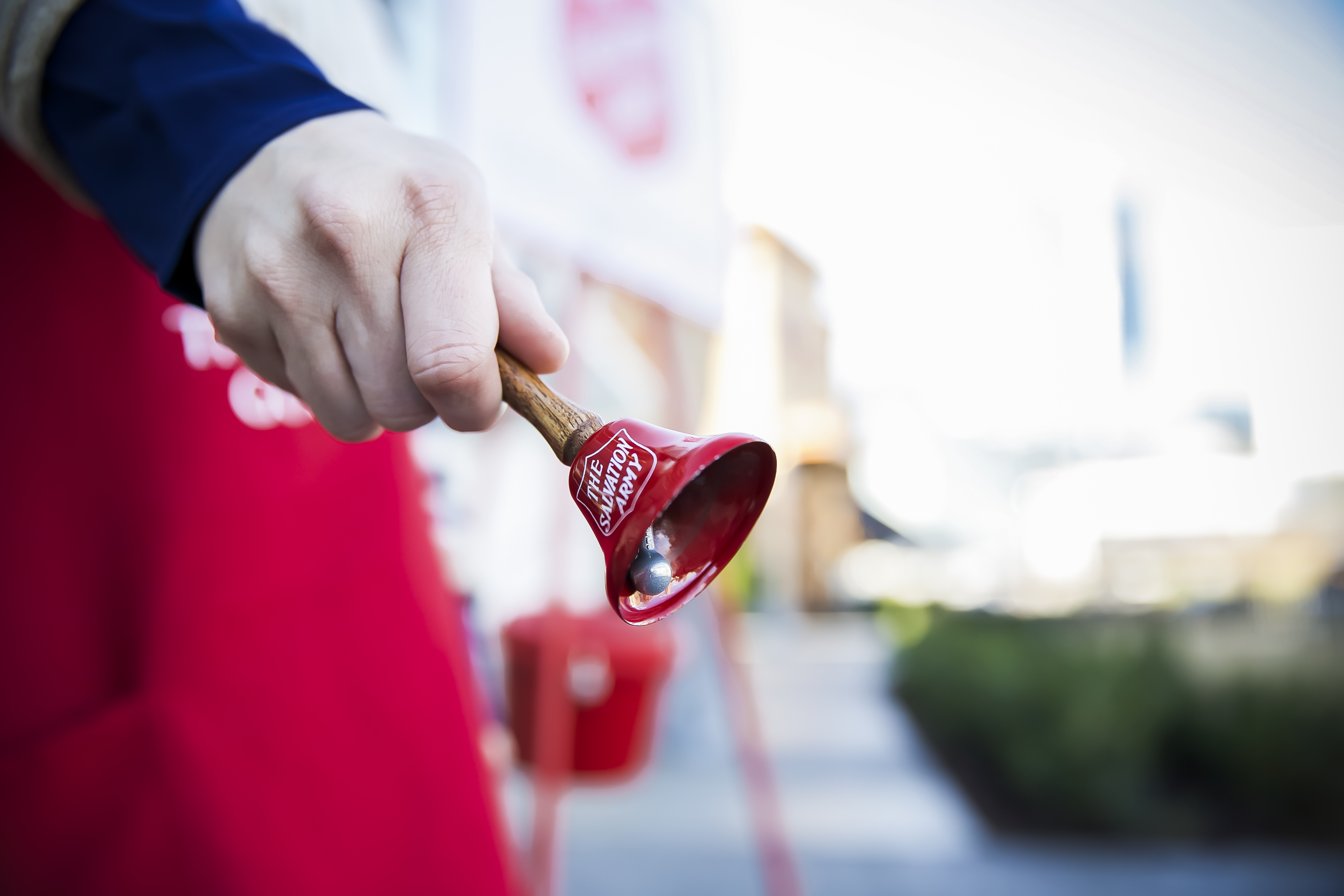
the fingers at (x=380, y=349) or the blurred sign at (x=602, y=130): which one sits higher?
the blurred sign at (x=602, y=130)

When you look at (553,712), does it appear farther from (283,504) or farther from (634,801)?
(634,801)

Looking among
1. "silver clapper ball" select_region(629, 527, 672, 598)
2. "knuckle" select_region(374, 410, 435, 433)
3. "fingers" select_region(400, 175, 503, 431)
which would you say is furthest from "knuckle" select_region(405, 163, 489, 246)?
"silver clapper ball" select_region(629, 527, 672, 598)

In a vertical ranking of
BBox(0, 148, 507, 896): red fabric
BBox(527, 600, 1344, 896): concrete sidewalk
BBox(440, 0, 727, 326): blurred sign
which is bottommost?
BBox(527, 600, 1344, 896): concrete sidewalk

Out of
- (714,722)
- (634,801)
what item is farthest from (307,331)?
(714,722)

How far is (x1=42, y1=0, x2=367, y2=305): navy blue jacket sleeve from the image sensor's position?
52cm

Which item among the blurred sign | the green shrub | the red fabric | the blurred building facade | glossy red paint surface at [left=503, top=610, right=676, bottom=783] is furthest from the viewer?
the blurred building facade

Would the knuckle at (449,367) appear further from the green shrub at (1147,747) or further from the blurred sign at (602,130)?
the green shrub at (1147,747)

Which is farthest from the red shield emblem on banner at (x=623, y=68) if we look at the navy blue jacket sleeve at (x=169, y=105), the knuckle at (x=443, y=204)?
the knuckle at (x=443, y=204)

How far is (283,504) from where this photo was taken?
94cm

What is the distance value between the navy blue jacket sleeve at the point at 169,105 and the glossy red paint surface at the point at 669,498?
0.30 m

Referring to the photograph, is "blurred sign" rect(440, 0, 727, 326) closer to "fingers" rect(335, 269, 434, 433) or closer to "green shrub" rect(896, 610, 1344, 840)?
"fingers" rect(335, 269, 434, 433)

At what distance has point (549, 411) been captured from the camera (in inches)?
20.4

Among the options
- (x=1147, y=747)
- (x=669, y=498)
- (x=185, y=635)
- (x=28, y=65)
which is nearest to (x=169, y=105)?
(x=28, y=65)

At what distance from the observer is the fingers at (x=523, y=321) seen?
527 mm
